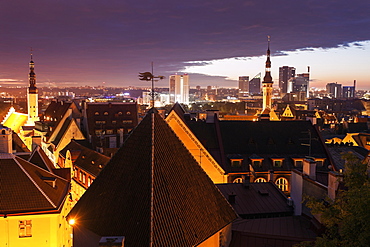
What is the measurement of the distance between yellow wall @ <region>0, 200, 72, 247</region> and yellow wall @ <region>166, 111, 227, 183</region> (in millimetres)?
14553

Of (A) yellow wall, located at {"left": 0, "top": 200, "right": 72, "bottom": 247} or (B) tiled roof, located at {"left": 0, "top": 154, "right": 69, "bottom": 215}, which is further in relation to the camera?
(B) tiled roof, located at {"left": 0, "top": 154, "right": 69, "bottom": 215}

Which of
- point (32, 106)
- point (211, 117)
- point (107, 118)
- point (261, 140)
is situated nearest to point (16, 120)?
point (32, 106)

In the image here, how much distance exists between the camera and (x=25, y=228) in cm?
2575

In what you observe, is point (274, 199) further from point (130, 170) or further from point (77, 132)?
point (77, 132)

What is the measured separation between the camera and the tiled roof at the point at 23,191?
1012 inches

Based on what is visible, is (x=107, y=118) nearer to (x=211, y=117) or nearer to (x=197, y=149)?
(x=211, y=117)

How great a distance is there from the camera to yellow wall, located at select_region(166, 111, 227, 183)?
3672 cm

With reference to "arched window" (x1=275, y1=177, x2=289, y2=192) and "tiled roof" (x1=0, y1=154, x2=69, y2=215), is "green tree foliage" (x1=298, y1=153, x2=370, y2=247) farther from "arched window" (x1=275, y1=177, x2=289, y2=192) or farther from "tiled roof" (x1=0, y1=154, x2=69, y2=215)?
"arched window" (x1=275, y1=177, x2=289, y2=192)

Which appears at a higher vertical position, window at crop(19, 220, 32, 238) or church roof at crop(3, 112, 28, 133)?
church roof at crop(3, 112, 28, 133)

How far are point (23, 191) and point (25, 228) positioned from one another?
270cm

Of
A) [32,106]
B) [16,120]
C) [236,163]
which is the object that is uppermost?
[32,106]

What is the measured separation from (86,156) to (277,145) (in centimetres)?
2498

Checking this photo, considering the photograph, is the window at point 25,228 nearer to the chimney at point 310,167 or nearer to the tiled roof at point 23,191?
the tiled roof at point 23,191

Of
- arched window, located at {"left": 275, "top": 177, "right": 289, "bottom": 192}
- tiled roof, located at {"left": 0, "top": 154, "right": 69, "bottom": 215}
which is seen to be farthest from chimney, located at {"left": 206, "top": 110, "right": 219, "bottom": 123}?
tiled roof, located at {"left": 0, "top": 154, "right": 69, "bottom": 215}
